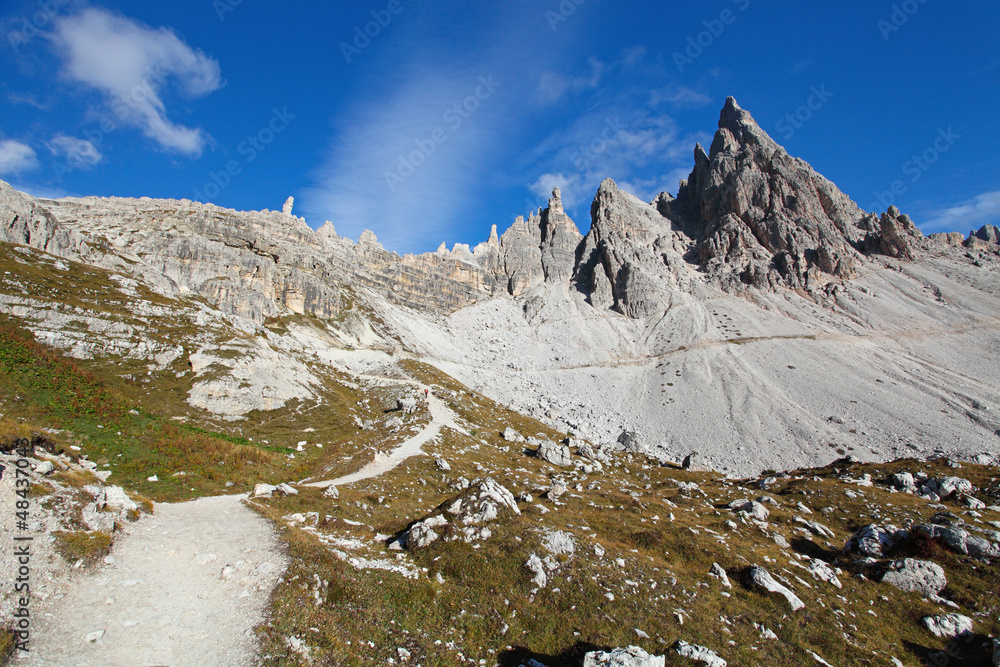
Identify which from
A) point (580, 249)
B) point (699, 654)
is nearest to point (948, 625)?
point (699, 654)

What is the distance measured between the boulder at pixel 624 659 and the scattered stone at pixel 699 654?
230 cm

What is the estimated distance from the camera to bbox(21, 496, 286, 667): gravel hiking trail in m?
9.13

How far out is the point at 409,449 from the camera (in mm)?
41031

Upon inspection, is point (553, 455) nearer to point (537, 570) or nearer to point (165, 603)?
point (537, 570)

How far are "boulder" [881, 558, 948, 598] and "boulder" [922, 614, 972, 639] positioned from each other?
2409 millimetres

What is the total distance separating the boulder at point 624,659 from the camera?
9711 millimetres

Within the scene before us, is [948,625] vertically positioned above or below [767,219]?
below

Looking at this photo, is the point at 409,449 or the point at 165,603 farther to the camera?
the point at 409,449

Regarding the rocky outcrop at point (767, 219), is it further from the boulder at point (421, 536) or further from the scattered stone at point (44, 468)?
the scattered stone at point (44, 468)

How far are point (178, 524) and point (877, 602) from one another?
1231 inches

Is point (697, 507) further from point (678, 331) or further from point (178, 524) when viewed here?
point (678, 331)

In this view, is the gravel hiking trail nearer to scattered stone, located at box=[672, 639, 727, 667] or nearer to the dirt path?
scattered stone, located at box=[672, 639, 727, 667]

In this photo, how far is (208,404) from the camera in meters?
37.4

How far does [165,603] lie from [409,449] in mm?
30193
